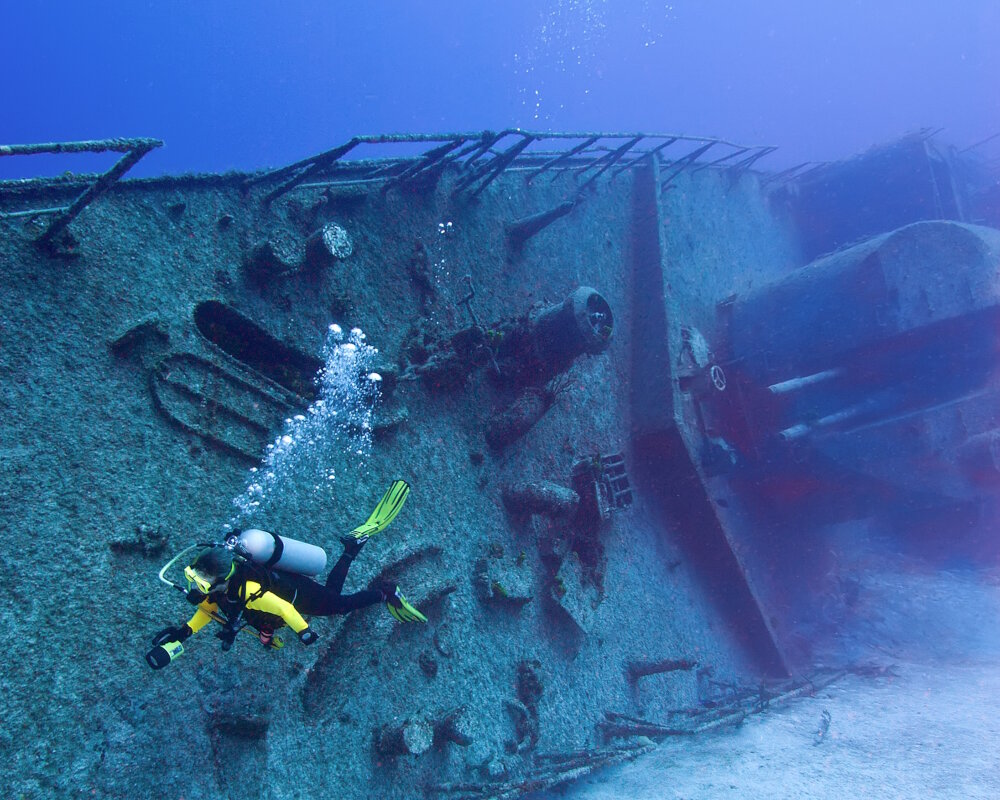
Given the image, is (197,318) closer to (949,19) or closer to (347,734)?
(347,734)

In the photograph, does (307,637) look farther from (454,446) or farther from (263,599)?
(454,446)

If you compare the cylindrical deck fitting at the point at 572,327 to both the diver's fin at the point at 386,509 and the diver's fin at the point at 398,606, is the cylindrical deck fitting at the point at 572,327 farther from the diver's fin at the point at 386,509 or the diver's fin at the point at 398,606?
the diver's fin at the point at 398,606

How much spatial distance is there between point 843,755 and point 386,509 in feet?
20.2

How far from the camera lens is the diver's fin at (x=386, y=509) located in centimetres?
496

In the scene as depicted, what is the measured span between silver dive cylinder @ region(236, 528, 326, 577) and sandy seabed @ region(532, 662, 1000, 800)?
3505 millimetres

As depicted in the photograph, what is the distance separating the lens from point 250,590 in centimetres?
361

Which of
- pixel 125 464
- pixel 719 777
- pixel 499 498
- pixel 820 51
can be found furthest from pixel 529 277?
pixel 820 51

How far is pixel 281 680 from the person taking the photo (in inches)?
176

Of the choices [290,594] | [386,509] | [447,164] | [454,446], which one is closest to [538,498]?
[454,446]

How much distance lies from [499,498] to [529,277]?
356cm

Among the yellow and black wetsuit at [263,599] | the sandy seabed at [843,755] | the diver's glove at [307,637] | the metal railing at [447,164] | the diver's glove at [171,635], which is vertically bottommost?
the sandy seabed at [843,755]

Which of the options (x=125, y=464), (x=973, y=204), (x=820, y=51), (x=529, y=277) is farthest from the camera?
(x=820, y=51)

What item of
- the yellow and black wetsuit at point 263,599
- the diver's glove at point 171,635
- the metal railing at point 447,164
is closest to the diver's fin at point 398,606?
the yellow and black wetsuit at point 263,599

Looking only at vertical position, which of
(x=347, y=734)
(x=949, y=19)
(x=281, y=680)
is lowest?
(x=347, y=734)
